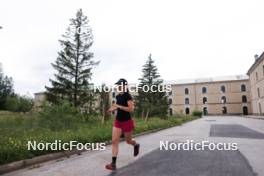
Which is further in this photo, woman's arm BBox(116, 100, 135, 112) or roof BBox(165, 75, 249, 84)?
roof BBox(165, 75, 249, 84)

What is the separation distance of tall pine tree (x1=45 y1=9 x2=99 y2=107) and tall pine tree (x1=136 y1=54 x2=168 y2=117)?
978cm

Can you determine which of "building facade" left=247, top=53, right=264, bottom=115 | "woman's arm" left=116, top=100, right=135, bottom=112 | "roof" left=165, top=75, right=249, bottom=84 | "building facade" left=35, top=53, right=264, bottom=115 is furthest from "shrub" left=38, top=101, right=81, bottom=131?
"roof" left=165, top=75, right=249, bottom=84

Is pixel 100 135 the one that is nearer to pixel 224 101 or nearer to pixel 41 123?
pixel 41 123

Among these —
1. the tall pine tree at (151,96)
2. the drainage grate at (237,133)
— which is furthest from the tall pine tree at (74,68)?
the drainage grate at (237,133)

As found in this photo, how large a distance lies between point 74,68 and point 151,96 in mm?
18589

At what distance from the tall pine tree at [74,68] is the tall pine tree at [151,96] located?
978cm

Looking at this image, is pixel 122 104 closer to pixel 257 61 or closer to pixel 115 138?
pixel 115 138

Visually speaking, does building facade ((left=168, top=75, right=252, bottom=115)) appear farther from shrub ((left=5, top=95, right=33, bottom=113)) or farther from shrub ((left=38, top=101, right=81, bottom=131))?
shrub ((left=38, top=101, right=81, bottom=131))

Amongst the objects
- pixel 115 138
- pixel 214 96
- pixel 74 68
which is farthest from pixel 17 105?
pixel 214 96

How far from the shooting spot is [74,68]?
3152 centimetres

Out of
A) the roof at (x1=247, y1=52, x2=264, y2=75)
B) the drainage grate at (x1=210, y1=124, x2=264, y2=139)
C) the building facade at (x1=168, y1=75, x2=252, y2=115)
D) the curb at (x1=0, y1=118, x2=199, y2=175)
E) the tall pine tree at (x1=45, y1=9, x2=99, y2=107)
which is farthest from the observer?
the building facade at (x1=168, y1=75, x2=252, y2=115)

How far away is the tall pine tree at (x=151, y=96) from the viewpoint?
38250 mm

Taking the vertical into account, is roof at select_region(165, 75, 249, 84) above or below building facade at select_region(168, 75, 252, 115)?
above

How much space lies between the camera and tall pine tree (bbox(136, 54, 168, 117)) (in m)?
38.2
